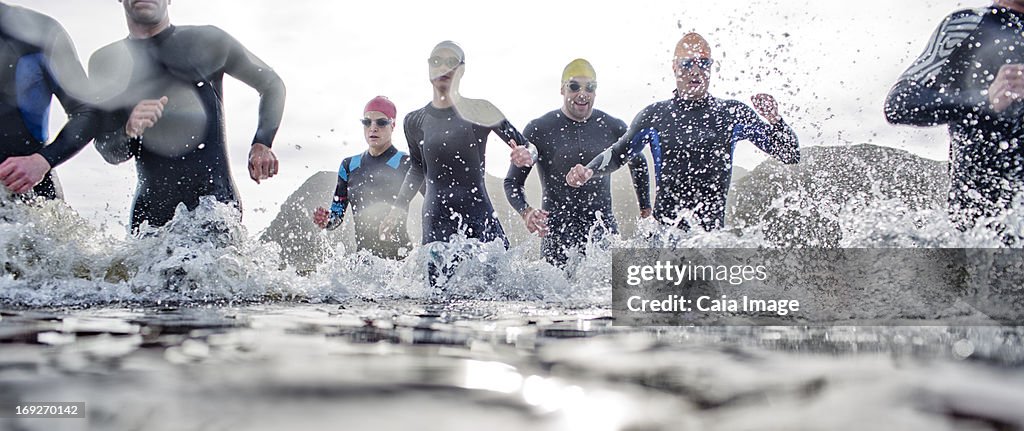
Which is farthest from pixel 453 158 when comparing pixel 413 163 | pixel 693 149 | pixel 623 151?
pixel 693 149

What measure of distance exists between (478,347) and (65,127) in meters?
3.20

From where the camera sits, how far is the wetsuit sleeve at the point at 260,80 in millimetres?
4012

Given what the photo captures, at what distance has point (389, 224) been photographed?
18.6 ft

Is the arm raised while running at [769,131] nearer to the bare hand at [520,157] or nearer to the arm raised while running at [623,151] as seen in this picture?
the arm raised while running at [623,151]

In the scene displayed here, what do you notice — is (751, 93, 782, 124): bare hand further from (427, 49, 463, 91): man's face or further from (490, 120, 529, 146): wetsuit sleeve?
(427, 49, 463, 91): man's face

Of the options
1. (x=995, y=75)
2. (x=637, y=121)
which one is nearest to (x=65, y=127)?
(x=637, y=121)

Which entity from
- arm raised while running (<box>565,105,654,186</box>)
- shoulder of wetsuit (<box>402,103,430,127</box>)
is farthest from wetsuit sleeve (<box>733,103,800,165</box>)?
shoulder of wetsuit (<box>402,103,430,127</box>)

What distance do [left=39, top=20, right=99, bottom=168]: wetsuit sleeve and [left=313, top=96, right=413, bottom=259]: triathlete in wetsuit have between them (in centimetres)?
245

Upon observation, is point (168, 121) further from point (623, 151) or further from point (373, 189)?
point (623, 151)

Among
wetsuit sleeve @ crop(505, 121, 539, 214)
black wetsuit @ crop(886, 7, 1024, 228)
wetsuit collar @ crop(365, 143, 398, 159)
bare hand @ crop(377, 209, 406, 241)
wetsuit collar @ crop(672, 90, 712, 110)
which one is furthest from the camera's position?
wetsuit collar @ crop(365, 143, 398, 159)

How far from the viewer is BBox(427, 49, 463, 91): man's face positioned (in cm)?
534

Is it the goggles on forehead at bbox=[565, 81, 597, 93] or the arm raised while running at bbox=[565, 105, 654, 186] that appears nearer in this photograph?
the arm raised while running at bbox=[565, 105, 654, 186]

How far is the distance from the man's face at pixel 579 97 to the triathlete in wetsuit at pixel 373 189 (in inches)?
64.0

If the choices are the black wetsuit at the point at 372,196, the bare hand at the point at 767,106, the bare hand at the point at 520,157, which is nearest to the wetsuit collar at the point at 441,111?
the bare hand at the point at 520,157
